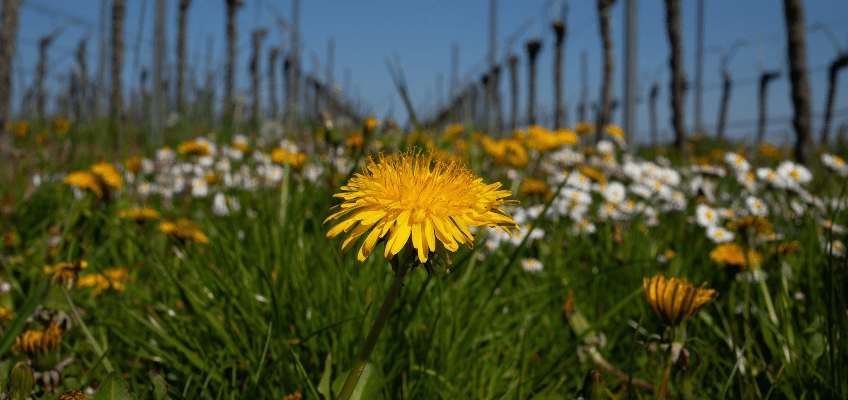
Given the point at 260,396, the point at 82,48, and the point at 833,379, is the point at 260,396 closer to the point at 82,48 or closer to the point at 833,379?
the point at 833,379

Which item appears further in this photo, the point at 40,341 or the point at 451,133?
the point at 451,133

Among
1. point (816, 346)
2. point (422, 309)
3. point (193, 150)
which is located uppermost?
point (193, 150)

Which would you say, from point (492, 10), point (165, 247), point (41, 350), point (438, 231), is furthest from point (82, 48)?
point (438, 231)

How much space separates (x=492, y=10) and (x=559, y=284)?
10.4 meters

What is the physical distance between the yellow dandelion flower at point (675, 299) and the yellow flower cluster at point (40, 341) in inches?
41.1

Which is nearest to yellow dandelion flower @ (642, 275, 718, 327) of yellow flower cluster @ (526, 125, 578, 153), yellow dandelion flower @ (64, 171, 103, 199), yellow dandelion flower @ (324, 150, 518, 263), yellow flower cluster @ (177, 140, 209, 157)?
yellow dandelion flower @ (324, 150, 518, 263)

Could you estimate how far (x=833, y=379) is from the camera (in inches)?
34.8

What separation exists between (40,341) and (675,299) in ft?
3.61

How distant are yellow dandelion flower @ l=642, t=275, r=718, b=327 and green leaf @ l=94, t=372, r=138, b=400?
805mm

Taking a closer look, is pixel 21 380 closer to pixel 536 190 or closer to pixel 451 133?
pixel 536 190

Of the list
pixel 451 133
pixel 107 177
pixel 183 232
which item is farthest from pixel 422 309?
pixel 451 133

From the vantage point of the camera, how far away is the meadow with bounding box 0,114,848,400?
92 centimetres

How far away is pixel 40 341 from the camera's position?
90 cm

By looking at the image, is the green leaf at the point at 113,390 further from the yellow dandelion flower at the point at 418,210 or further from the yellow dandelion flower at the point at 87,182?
the yellow dandelion flower at the point at 87,182
